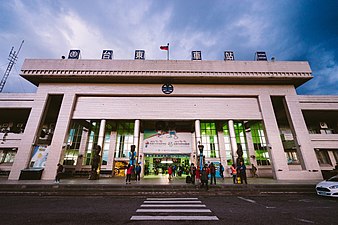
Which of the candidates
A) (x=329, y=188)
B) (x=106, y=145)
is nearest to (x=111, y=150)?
(x=106, y=145)

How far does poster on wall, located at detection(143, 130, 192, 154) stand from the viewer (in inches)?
722

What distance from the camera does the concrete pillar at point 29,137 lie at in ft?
52.2

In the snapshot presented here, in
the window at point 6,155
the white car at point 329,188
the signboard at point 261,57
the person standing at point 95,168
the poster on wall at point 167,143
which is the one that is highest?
the signboard at point 261,57

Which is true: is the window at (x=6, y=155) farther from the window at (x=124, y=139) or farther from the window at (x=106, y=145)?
the window at (x=124, y=139)

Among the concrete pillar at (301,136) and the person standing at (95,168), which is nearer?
the person standing at (95,168)

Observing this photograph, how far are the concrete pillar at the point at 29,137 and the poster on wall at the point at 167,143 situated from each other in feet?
41.4

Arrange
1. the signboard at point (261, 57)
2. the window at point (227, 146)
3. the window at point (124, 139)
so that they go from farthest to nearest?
1. the window at point (124, 139)
2. the signboard at point (261, 57)
3. the window at point (227, 146)

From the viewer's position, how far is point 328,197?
864cm

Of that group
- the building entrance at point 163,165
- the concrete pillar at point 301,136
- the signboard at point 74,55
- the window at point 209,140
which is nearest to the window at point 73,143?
the signboard at point 74,55

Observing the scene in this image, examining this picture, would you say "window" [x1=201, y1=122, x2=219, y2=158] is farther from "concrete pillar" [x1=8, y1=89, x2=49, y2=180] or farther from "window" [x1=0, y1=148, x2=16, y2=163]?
"window" [x1=0, y1=148, x2=16, y2=163]

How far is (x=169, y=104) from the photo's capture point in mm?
19172

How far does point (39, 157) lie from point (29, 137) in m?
2.63

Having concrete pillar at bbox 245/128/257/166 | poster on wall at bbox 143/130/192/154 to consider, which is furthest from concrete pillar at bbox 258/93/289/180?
poster on wall at bbox 143/130/192/154

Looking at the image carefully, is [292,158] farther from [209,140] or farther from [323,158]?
[209,140]
